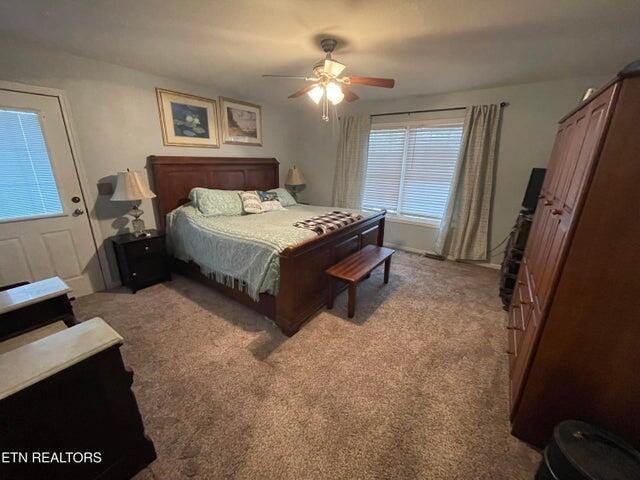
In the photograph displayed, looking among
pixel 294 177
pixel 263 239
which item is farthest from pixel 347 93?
pixel 294 177

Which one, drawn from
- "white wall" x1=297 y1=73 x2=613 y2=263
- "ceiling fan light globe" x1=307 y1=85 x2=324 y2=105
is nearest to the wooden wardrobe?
"ceiling fan light globe" x1=307 y1=85 x2=324 y2=105

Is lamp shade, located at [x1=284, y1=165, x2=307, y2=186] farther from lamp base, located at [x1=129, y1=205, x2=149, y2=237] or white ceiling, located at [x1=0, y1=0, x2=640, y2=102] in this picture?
lamp base, located at [x1=129, y1=205, x2=149, y2=237]

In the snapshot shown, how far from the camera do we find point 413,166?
3.92 m

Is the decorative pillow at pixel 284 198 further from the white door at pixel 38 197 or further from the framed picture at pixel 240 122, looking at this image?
the white door at pixel 38 197

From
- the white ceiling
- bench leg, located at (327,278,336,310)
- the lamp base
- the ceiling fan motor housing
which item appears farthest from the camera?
the lamp base

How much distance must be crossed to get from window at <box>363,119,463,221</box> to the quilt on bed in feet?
4.25

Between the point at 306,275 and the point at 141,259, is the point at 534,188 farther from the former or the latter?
the point at 141,259

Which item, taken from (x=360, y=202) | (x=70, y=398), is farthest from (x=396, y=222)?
(x=70, y=398)

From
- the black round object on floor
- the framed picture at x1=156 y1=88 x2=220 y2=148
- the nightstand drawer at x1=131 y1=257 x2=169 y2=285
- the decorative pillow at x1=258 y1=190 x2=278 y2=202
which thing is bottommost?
the nightstand drawer at x1=131 y1=257 x2=169 y2=285

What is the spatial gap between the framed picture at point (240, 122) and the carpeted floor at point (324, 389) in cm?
243

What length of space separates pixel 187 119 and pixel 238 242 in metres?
2.06

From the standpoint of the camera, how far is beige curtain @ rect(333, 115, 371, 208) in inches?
163

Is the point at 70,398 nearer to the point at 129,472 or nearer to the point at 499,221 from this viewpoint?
the point at 129,472

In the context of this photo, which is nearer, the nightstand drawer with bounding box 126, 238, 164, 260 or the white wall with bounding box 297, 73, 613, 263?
the nightstand drawer with bounding box 126, 238, 164, 260
